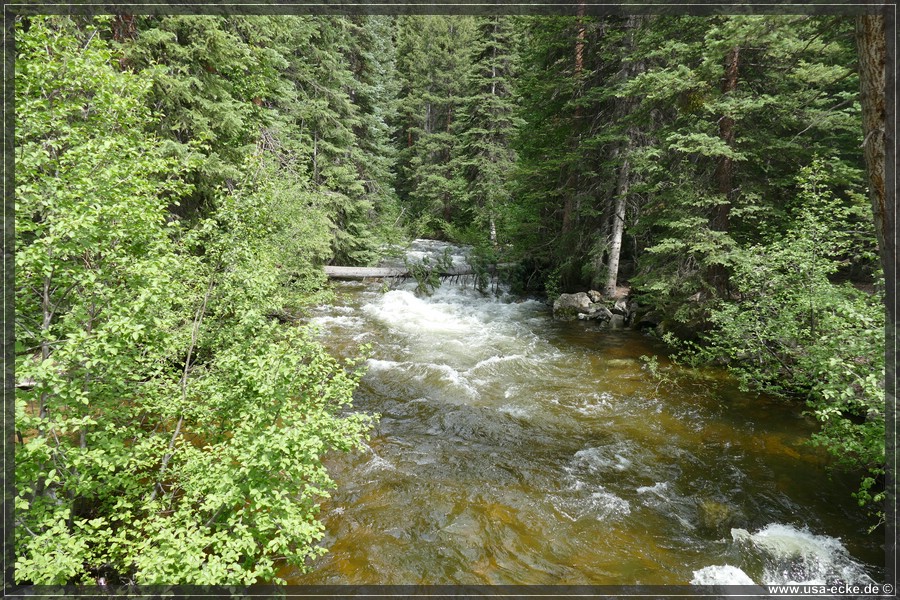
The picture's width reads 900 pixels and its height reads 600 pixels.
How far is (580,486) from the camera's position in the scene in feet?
18.3

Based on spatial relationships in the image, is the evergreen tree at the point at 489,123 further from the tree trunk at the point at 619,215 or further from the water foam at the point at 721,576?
the water foam at the point at 721,576

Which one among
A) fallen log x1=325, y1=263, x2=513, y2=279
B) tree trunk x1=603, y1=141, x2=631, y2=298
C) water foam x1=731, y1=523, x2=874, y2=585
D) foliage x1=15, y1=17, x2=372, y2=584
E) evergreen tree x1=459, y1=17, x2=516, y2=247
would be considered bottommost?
water foam x1=731, y1=523, x2=874, y2=585

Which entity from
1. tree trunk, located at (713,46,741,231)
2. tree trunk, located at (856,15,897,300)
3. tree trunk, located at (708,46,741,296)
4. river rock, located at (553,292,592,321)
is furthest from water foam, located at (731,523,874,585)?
river rock, located at (553,292,592,321)

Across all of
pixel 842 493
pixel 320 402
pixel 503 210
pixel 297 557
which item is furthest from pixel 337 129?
pixel 842 493

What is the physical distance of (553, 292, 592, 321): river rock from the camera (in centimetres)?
1330

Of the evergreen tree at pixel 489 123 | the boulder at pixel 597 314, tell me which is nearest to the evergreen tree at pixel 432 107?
the evergreen tree at pixel 489 123

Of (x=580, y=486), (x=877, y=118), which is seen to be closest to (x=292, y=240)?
(x=580, y=486)

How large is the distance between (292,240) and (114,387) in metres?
6.60

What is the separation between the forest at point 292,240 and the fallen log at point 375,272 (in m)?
1.08

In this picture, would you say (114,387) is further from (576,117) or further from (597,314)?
(576,117)

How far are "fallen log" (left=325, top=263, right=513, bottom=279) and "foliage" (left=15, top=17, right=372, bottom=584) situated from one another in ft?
40.1

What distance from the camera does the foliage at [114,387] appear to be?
3.01m

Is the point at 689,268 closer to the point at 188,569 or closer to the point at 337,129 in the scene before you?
the point at 188,569

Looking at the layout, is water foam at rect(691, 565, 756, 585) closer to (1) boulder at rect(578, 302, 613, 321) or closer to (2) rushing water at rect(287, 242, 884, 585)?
(2) rushing water at rect(287, 242, 884, 585)
